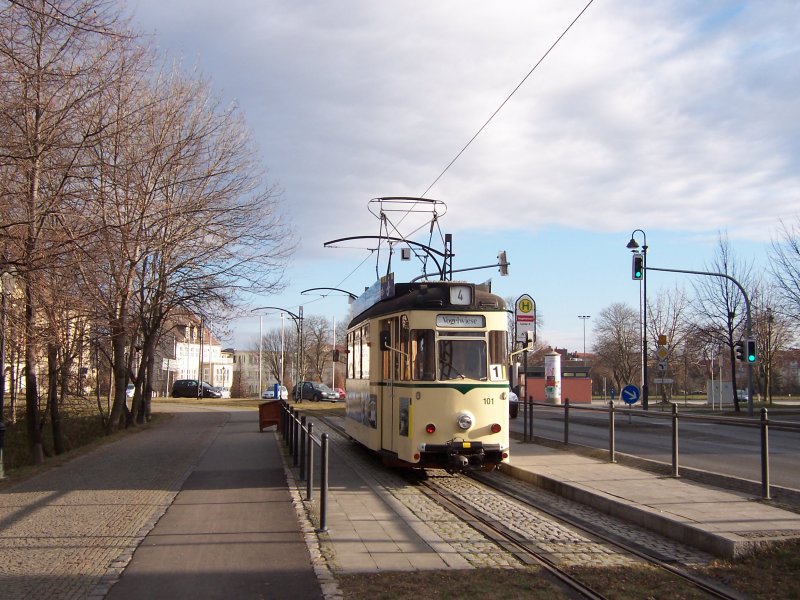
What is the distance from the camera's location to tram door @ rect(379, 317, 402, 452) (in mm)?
13289

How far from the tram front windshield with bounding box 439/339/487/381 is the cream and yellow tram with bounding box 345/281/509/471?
0.02 meters

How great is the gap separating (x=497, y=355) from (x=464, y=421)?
4.16 feet

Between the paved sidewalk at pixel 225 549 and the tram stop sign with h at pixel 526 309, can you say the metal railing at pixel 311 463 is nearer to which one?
the paved sidewalk at pixel 225 549

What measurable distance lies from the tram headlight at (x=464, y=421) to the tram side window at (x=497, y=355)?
0.77 meters

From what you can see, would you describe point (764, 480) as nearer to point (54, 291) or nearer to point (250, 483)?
point (250, 483)

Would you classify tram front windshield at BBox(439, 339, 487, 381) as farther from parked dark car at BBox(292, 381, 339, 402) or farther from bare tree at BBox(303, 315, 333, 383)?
bare tree at BBox(303, 315, 333, 383)

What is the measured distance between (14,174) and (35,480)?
5.31 m

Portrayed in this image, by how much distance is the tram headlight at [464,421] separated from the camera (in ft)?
40.7

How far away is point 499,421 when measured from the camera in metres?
12.6

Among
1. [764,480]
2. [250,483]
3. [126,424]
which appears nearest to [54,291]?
[250,483]

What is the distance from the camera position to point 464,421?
12391 millimetres

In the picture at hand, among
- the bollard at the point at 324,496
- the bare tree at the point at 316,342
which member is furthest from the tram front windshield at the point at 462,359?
the bare tree at the point at 316,342

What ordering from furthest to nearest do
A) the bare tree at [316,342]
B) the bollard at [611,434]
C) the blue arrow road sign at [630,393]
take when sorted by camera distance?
the bare tree at [316,342], the blue arrow road sign at [630,393], the bollard at [611,434]

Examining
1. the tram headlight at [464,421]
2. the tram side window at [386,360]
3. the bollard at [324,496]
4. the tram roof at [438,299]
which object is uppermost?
the tram roof at [438,299]
